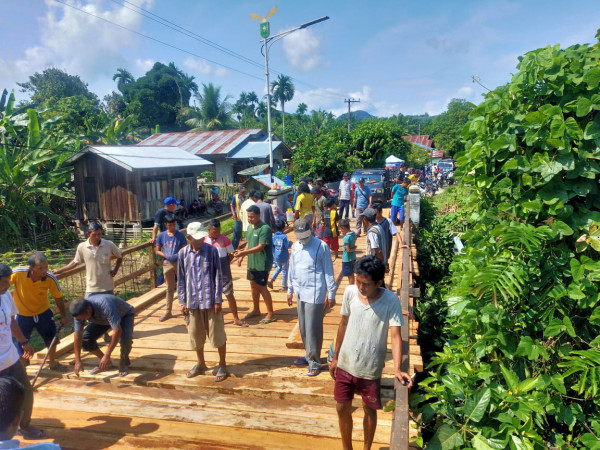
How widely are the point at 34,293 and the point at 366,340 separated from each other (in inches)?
150

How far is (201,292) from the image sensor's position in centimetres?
464

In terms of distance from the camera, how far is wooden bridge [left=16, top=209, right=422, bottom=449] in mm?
3746

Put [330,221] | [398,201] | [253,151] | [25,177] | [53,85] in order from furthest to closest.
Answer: [53,85] → [253,151] → [25,177] → [398,201] → [330,221]

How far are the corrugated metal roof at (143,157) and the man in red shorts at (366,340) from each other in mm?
15670

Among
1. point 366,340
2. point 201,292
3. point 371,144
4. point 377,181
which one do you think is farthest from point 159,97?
point 366,340

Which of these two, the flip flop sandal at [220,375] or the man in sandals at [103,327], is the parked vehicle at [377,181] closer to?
the flip flop sandal at [220,375]

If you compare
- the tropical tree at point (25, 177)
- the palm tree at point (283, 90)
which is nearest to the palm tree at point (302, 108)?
the palm tree at point (283, 90)

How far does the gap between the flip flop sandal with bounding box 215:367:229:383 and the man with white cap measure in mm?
1007

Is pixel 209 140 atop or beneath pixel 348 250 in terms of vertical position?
atop

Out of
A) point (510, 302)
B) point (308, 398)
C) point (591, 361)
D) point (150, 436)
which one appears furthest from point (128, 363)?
point (591, 361)

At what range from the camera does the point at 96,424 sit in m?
4.04

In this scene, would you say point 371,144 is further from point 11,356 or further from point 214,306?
point 11,356

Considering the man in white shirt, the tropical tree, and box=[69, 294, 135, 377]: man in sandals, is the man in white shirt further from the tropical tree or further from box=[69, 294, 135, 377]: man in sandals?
Result: the tropical tree

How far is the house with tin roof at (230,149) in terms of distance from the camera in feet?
83.7
